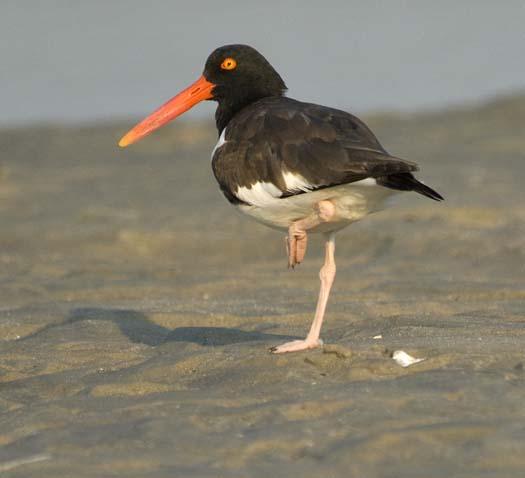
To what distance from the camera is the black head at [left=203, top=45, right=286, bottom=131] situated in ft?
22.7

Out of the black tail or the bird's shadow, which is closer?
the black tail

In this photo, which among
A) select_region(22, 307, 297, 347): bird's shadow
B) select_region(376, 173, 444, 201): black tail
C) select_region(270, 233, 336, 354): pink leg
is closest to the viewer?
select_region(376, 173, 444, 201): black tail

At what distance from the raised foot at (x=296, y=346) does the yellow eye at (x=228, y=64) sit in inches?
76.0

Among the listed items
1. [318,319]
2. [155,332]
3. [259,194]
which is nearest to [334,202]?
[259,194]

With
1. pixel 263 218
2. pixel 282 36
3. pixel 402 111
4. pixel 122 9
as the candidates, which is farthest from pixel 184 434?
pixel 122 9

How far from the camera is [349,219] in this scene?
582 centimetres

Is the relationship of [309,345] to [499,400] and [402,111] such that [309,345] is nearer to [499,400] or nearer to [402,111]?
[499,400]

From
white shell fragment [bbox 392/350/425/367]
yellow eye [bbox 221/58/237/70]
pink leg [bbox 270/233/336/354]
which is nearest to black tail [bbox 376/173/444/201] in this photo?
white shell fragment [bbox 392/350/425/367]

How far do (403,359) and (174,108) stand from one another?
2.65m

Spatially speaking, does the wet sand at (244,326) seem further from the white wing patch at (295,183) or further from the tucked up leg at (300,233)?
the white wing patch at (295,183)

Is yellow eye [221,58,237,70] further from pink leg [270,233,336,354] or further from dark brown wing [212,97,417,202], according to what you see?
pink leg [270,233,336,354]

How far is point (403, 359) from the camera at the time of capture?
17.4 ft

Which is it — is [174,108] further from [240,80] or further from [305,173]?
[305,173]

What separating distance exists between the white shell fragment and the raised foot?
0.49 metres
